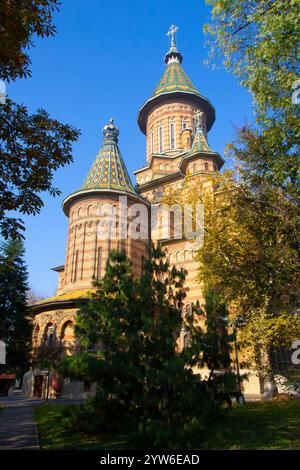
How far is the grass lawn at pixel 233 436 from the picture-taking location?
766cm

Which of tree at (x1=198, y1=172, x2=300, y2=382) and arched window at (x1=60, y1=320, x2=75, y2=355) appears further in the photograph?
arched window at (x1=60, y1=320, x2=75, y2=355)

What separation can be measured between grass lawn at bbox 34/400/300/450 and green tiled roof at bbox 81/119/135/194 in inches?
852

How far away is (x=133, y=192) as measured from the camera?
31047mm

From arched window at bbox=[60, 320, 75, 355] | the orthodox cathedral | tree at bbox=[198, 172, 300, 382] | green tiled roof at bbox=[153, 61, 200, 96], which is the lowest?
arched window at bbox=[60, 320, 75, 355]

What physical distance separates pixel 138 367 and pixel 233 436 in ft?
10.7

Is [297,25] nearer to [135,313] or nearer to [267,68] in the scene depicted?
[267,68]

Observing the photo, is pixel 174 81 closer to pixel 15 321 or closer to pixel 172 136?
pixel 172 136

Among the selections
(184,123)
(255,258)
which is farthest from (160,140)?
(255,258)

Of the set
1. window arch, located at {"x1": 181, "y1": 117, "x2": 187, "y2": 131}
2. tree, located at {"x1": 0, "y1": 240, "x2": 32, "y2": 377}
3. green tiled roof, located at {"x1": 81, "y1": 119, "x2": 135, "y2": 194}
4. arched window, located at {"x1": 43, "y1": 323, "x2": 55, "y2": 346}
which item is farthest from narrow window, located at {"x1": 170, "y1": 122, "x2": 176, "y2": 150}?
arched window, located at {"x1": 43, "y1": 323, "x2": 55, "y2": 346}

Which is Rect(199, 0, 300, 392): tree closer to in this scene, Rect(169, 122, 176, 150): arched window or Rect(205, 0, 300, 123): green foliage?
Rect(205, 0, 300, 123): green foliage

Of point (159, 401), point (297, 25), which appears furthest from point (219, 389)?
point (297, 25)

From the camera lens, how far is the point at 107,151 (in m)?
33.3

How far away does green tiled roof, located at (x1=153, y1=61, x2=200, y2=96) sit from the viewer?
38.9 m
